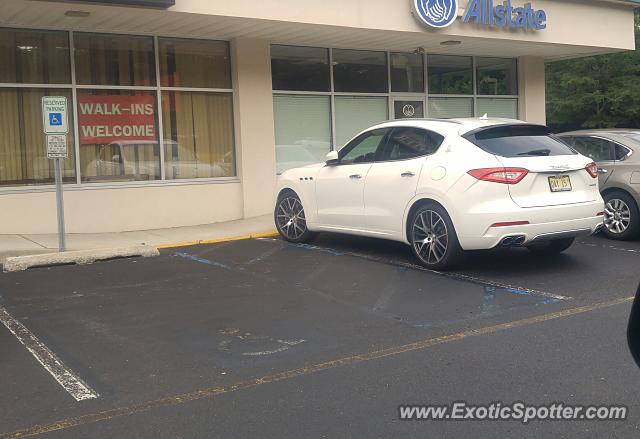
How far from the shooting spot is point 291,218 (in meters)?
10.2

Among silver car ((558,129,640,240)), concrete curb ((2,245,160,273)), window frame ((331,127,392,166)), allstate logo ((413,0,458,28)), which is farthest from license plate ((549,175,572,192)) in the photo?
allstate logo ((413,0,458,28))

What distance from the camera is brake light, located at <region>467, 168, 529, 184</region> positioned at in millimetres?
7539

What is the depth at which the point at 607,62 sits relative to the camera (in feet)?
94.5

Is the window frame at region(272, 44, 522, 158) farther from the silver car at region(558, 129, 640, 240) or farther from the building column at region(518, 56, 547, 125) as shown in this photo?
the silver car at region(558, 129, 640, 240)

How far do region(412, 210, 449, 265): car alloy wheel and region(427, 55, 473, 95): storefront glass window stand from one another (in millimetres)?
8110

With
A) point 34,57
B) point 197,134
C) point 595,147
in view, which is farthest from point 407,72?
point 34,57

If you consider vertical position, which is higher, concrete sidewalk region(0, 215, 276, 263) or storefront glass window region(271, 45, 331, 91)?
storefront glass window region(271, 45, 331, 91)

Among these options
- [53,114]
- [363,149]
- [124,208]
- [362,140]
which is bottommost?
[124,208]

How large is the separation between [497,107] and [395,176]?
30.2ft

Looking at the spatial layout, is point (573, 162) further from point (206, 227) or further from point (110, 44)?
point (110, 44)

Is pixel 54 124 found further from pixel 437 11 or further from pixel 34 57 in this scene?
pixel 437 11

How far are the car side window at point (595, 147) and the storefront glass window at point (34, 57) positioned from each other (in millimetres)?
7988

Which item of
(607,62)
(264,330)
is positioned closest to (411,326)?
(264,330)

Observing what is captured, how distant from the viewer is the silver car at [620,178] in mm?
9695
